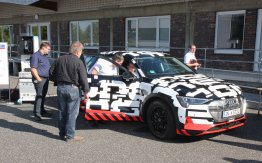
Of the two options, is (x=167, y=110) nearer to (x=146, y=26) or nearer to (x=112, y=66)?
(x=112, y=66)

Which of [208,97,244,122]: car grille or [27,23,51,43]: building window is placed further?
[27,23,51,43]: building window

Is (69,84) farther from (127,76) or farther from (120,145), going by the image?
(120,145)

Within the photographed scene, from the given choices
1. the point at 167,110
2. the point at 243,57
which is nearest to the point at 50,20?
the point at 243,57

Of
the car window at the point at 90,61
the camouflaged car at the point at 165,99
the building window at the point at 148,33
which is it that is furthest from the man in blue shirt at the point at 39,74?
the building window at the point at 148,33

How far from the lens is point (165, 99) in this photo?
5160mm

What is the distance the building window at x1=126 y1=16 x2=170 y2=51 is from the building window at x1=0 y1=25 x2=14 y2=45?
12306mm

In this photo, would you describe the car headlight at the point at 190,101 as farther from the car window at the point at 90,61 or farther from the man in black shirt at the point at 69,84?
the car window at the point at 90,61

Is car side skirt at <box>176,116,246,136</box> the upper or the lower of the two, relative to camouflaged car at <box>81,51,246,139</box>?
lower

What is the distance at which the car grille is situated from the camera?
4.89 metres

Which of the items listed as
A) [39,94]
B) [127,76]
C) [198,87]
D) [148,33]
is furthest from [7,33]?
[198,87]

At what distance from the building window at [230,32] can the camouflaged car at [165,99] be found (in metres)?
4.42

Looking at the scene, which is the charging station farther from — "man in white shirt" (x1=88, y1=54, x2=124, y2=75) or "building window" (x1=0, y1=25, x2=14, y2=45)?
"building window" (x1=0, y1=25, x2=14, y2=45)

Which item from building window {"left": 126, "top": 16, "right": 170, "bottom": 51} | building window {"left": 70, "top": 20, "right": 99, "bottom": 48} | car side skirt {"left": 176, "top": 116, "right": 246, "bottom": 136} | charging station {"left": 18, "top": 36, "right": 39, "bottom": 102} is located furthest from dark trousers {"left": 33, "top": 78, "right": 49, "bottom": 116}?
building window {"left": 70, "top": 20, "right": 99, "bottom": 48}

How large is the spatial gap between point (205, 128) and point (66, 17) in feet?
44.6
